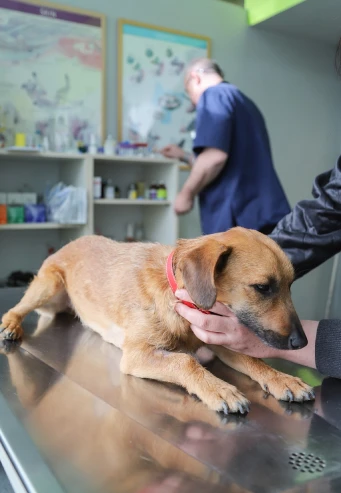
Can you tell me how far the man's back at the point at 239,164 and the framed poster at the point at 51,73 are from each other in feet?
4.27

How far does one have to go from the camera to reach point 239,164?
253 cm

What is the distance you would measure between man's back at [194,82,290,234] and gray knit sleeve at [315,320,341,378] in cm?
137

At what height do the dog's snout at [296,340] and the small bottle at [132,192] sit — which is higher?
the small bottle at [132,192]

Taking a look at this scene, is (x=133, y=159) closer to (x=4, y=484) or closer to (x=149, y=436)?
(x=4, y=484)

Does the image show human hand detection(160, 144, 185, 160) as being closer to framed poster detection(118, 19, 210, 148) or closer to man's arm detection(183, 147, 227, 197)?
framed poster detection(118, 19, 210, 148)

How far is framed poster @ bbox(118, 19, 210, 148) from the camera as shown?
3.65 metres

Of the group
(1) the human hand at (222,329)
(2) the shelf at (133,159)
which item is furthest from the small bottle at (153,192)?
(1) the human hand at (222,329)

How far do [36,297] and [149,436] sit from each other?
0.90 metres

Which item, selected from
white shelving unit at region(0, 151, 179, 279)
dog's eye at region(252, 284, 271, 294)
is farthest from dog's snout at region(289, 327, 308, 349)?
white shelving unit at region(0, 151, 179, 279)

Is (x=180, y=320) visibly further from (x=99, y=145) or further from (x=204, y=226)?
(x=99, y=145)

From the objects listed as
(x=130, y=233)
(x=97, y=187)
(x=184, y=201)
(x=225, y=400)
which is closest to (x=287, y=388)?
(x=225, y=400)

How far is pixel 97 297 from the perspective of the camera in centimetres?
150

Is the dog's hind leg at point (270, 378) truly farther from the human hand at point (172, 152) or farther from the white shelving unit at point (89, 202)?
the human hand at point (172, 152)

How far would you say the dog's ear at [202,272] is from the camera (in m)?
1.00
